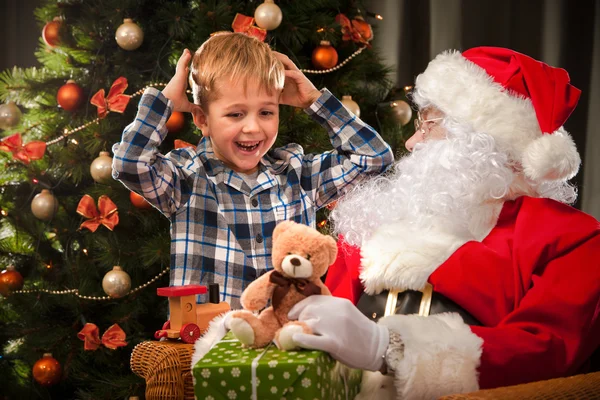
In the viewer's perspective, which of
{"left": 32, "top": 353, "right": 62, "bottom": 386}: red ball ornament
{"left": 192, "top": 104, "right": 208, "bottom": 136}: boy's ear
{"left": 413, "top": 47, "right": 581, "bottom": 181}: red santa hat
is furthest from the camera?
{"left": 32, "top": 353, "right": 62, "bottom": 386}: red ball ornament

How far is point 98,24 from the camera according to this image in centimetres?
331

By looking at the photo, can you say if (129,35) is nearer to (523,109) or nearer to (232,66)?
(232,66)

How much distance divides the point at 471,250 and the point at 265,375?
27.5 inches

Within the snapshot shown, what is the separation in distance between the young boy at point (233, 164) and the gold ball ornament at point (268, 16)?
61cm

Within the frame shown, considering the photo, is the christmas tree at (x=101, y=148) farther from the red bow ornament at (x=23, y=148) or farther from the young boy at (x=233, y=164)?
the young boy at (x=233, y=164)

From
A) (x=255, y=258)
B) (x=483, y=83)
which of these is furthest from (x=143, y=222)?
(x=483, y=83)

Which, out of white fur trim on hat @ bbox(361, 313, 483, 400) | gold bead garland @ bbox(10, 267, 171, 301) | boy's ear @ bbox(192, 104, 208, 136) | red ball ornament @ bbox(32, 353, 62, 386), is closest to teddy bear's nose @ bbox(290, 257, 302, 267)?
white fur trim on hat @ bbox(361, 313, 483, 400)

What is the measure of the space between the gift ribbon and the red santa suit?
0.22 m

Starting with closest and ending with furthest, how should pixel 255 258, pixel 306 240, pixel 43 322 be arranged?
pixel 306 240 < pixel 255 258 < pixel 43 322

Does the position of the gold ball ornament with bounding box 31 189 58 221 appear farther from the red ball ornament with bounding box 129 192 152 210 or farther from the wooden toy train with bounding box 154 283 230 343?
the wooden toy train with bounding box 154 283 230 343

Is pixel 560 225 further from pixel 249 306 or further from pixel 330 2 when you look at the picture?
pixel 330 2

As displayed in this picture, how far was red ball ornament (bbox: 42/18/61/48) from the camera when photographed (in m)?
3.31

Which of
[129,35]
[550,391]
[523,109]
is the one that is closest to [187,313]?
[550,391]

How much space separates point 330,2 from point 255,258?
1.41 m
